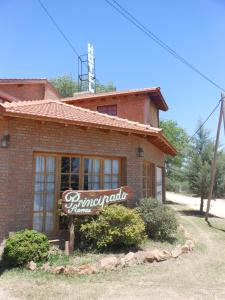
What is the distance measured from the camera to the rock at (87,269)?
7.23 meters

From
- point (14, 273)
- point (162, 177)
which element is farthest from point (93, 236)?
point (162, 177)

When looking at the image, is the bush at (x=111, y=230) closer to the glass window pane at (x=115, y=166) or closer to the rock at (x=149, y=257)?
the rock at (x=149, y=257)

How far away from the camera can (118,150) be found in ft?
34.7

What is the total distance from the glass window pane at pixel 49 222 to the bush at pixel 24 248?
120 centimetres

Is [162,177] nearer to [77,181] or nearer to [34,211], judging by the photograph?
[77,181]

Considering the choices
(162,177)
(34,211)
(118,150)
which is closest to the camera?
(34,211)

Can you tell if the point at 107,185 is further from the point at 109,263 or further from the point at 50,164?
the point at 109,263

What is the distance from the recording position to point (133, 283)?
676 cm

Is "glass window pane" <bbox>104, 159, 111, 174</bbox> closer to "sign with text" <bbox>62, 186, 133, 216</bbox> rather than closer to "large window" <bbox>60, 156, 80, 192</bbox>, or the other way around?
"large window" <bbox>60, 156, 80, 192</bbox>

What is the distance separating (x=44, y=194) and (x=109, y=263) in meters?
2.65

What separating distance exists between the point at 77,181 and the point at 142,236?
7.71ft

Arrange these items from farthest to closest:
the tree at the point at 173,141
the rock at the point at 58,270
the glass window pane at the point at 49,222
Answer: the tree at the point at 173,141 → the glass window pane at the point at 49,222 → the rock at the point at 58,270

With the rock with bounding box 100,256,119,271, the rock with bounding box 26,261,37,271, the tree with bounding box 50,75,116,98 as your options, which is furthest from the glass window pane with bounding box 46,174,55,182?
the tree with bounding box 50,75,116,98

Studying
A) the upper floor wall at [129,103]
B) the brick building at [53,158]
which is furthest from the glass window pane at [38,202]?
the upper floor wall at [129,103]
